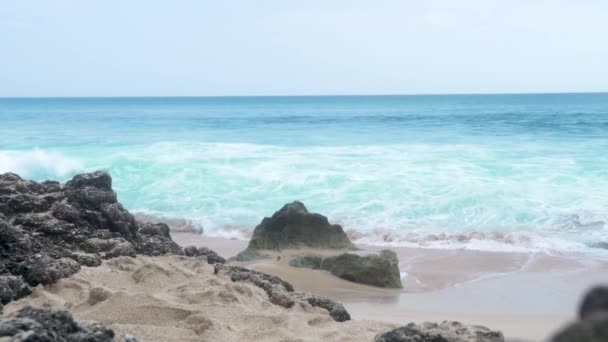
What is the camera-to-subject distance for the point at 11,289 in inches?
169

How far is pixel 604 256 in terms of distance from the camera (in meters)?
8.77

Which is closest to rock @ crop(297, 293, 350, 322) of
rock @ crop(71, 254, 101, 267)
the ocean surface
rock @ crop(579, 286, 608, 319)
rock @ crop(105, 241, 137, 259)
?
rock @ crop(105, 241, 137, 259)

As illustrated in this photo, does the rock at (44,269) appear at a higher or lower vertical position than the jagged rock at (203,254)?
higher

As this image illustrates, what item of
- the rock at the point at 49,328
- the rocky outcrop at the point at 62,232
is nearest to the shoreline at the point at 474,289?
the rocky outcrop at the point at 62,232

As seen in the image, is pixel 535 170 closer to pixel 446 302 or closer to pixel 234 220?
pixel 234 220

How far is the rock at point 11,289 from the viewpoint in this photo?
14.0 feet

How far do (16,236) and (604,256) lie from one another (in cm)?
711

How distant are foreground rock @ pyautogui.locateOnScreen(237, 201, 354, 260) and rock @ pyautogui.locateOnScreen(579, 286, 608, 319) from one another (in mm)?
6972

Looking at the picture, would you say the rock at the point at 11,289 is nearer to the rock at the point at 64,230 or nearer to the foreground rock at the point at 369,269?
the rock at the point at 64,230

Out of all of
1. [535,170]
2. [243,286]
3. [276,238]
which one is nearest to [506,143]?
[535,170]

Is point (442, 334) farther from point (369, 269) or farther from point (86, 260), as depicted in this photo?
point (369, 269)

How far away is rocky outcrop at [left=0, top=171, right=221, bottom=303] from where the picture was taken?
4.63m

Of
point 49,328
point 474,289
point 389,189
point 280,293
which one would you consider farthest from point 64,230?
point 389,189

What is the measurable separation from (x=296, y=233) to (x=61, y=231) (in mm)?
3394
